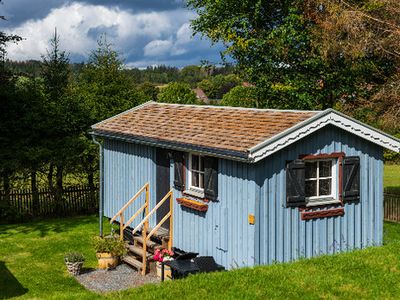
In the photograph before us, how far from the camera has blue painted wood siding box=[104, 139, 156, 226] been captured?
15.6 m

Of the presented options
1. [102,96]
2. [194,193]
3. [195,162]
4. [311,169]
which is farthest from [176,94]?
[311,169]

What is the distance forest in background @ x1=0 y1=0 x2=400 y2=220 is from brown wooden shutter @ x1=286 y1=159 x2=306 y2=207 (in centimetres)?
1099

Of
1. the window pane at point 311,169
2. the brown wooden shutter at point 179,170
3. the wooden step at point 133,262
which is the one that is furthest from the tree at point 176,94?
the window pane at point 311,169

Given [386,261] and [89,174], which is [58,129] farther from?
[386,261]

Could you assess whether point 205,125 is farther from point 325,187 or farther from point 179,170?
point 325,187

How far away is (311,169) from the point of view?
39.7 ft

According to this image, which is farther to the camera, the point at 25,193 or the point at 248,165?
the point at 25,193

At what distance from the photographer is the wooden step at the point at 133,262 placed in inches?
539

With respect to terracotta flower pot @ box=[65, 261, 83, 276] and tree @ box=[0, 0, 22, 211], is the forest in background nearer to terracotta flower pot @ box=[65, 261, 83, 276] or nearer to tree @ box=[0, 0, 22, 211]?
tree @ box=[0, 0, 22, 211]

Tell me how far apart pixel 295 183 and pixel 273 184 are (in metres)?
0.53

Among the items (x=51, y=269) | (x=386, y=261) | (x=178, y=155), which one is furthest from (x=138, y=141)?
(x=386, y=261)

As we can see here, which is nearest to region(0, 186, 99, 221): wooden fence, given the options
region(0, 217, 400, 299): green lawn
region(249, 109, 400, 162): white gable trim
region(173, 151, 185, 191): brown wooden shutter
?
region(0, 217, 400, 299): green lawn

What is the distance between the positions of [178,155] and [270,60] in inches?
471

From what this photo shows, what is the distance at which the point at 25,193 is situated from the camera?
72.0 ft
